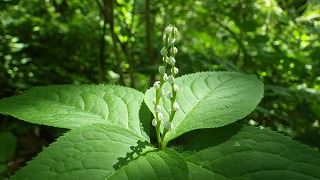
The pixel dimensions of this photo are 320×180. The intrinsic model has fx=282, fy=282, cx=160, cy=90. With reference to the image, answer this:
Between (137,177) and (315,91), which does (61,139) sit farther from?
(315,91)

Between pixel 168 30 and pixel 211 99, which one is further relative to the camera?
pixel 211 99

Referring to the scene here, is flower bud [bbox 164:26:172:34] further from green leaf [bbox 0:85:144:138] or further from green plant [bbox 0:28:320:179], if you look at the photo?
green leaf [bbox 0:85:144:138]

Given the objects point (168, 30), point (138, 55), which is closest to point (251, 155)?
point (168, 30)

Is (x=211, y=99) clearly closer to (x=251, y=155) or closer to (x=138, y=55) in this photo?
(x=251, y=155)

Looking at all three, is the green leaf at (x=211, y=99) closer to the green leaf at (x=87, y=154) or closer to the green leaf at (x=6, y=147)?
the green leaf at (x=87, y=154)

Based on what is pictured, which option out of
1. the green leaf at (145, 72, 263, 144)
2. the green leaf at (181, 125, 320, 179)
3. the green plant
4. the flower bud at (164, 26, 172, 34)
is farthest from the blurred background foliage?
the flower bud at (164, 26, 172, 34)

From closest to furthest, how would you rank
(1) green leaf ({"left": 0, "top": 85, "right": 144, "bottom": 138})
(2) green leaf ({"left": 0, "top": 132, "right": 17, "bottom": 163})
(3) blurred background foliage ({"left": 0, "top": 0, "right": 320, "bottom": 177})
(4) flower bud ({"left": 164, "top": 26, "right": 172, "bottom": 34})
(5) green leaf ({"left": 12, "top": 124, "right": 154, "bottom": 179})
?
(5) green leaf ({"left": 12, "top": 124, "right": 154, "bottom": 179})
(4) flower bud ({"left": 164, "top": 26, "right": 172, "bottom": 34})
(1) green leaf ({"left": 0, "top": 85, "right": 144, "bottom": 138})
(2) green leaf ({"left": 0, "top": 132, "right": 17, "bottom": 163})
(3) blurred background foliage ({"left": 0, "top": 0, "right": 320, "bottom": 177})

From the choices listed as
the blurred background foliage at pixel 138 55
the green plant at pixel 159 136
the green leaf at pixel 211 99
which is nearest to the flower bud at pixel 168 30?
the green plant at pixel 159 136
